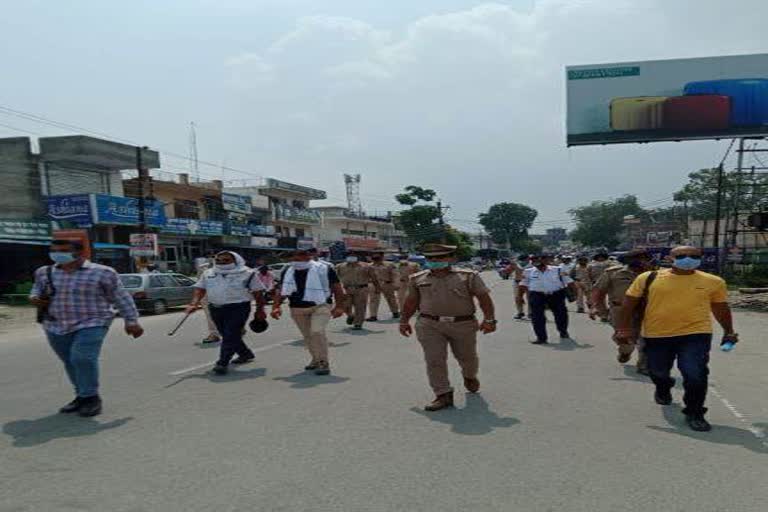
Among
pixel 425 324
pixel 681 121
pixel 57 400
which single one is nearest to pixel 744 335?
pixel 425 324

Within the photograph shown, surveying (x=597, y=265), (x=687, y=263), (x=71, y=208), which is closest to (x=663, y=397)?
(x=687, y=263)

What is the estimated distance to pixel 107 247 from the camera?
99.2 feet

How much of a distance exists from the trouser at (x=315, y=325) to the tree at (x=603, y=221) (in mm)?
101421

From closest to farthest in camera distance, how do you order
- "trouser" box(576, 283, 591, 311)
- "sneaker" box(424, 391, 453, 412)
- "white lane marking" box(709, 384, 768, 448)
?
"white lane marking" box(709, 384, 768, 448)
"sneaker" box(424, 391, 453, 412)
"trouser" box(576, 283, 591, 311)

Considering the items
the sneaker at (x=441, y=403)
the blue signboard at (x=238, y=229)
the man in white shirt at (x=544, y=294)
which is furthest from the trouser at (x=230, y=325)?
the blue signboard at (x=238, y=229)

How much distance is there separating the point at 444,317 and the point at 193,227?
110ft

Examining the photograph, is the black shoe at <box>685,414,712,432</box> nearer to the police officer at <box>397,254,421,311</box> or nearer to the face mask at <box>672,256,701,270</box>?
the face mask at <box>672,256,701,270</box>

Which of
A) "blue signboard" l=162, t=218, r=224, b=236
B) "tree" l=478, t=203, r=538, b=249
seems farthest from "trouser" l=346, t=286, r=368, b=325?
"tree" l=478, t=203, r=538, b=249

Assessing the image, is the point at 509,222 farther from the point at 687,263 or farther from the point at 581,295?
the point at 687,263

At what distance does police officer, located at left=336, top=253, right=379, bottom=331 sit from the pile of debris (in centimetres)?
1196

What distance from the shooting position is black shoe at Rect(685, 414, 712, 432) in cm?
525

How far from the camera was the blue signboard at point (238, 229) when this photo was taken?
41.7 metres

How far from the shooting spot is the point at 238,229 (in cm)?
4278

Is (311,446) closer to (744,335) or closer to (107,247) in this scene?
(744,335)
